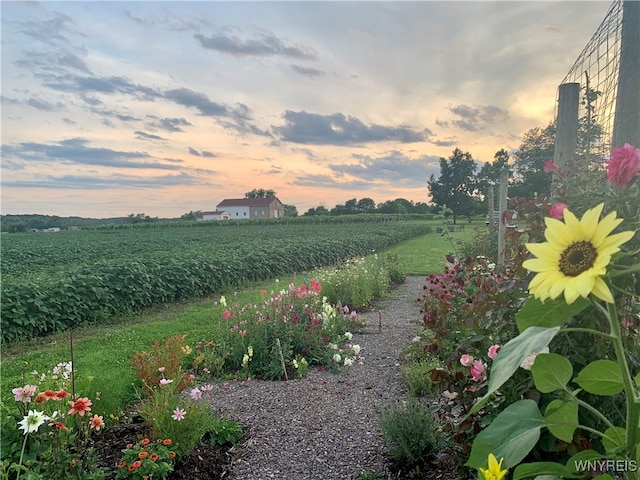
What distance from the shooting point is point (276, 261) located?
12.8m

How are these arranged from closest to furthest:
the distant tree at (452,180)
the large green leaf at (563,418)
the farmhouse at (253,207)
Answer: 1. the large green leaf at (563,418)
2. the distant tree at (452,180)
3. the farmhouse at (253,207)

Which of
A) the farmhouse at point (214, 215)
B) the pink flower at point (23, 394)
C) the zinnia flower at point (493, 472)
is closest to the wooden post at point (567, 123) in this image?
the zinnia flower at point (493, 472)

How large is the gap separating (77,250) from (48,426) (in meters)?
21.9

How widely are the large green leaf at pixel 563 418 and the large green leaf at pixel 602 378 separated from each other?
63 millimetres

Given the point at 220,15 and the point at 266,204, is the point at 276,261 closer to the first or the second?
the point at 220,15

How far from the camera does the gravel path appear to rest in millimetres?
2648

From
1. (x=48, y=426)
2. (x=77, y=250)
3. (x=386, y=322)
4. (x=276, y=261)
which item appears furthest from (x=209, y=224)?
(x=48, y=426)

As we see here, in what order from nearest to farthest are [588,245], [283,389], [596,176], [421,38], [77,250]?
1. [588,245]
2. [596,176]
3. [283,389]
4. [421,38]
5. [77,250]

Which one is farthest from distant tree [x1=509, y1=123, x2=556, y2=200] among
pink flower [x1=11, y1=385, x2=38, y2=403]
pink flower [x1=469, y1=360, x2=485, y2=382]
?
pink flower [x1=11, y1=385, x2=38, y2=403]

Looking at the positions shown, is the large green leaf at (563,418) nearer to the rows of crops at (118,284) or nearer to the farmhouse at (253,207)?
the rows of crops at (118,284)

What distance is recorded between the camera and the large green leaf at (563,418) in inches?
33.3

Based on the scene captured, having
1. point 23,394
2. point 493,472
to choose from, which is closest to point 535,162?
point 493,472

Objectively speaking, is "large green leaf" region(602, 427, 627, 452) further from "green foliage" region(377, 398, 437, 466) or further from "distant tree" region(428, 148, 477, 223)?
"distant tree" region(428, 148, 477, 223)

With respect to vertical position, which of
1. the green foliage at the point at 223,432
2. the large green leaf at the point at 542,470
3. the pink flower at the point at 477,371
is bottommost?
the green foliage at the point at 223,432
